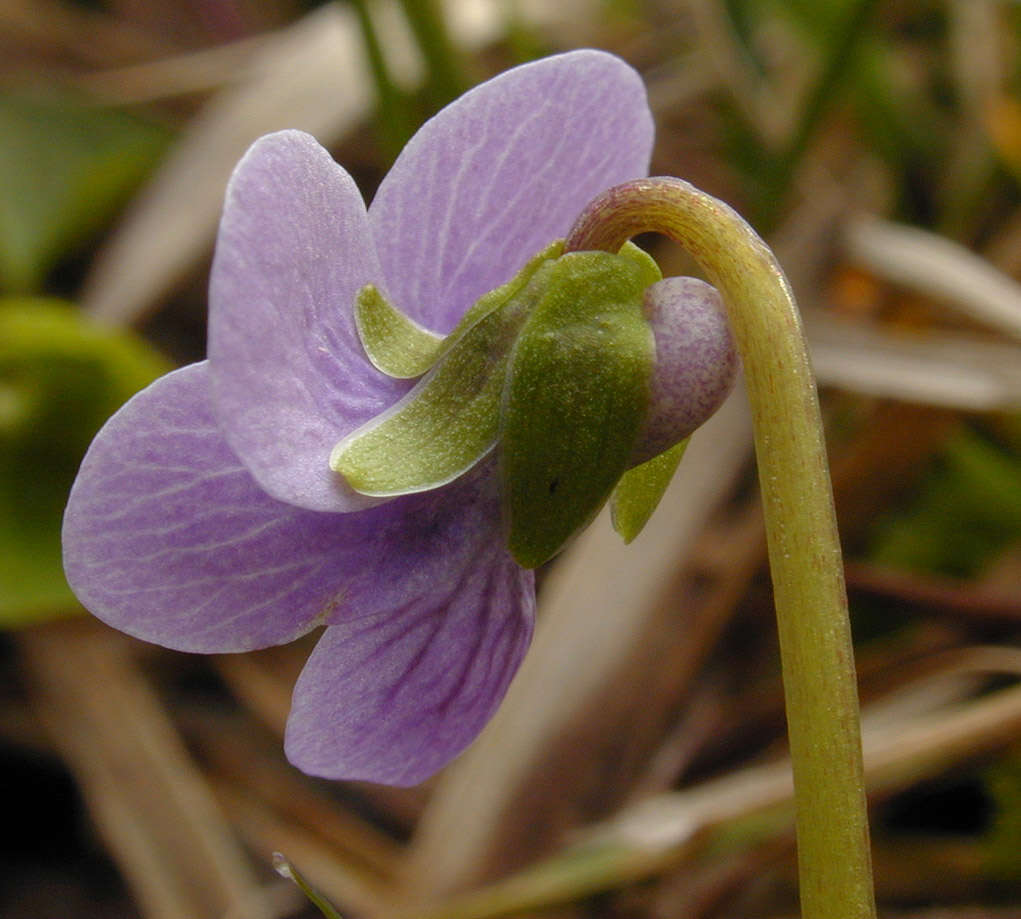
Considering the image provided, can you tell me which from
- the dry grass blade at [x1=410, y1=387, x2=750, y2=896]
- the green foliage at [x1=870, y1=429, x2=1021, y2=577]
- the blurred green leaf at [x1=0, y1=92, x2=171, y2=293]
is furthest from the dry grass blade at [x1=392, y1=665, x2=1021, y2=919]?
the blurred green leaf at [x1=0, y1=92, x2=171, y2=293]

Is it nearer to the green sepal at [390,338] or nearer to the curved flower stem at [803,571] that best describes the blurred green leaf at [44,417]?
the green sepal at [390,338]

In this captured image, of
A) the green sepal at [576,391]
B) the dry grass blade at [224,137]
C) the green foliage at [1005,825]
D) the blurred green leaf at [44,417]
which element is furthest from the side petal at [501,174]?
the dry grass blade at [224,137]

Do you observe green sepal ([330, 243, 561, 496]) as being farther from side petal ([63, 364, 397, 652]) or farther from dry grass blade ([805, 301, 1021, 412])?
dry grass blade ([805, 301, 1021, 412])

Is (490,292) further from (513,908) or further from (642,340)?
(513,908)

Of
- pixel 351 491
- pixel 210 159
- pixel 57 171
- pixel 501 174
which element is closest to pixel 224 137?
pixel 210 159

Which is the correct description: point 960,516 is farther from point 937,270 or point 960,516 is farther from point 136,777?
point 136,777

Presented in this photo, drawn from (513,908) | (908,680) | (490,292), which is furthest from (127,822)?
(490,292)
